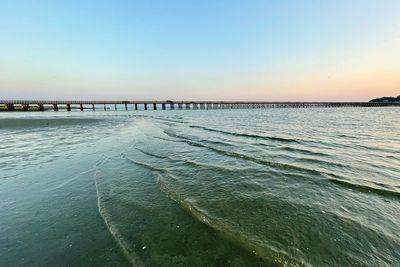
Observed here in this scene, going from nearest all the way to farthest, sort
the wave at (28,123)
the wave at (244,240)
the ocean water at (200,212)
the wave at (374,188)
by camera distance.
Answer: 1. the wave at (244,240)
2. the ocean water at (200,212)
3. the wave at (374,188)
4. the wave at (28,123)

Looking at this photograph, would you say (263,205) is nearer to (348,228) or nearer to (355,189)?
(348,228)

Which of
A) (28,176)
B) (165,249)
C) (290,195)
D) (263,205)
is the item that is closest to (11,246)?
(165,249)

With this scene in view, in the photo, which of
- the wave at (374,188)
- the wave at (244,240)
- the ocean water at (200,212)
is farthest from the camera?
the wave at (374,188)

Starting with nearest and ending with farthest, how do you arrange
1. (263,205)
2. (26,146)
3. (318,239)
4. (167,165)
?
1. (318,239)
2. (263,205)
3. (167,165)
4. (26,146)

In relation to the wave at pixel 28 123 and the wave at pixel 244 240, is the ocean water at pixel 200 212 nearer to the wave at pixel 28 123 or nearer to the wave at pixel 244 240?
the wave at pixel 244 240

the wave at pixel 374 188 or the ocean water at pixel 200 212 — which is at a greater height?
the ocean water at pixel 200 212

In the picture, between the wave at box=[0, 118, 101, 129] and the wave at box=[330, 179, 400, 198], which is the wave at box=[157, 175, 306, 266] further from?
the wave at box=[0, 118, 101, 129]

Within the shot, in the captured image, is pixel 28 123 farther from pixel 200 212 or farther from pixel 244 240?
pixel 244 240

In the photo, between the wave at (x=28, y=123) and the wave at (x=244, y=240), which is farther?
the wave at (x=28, y=123)

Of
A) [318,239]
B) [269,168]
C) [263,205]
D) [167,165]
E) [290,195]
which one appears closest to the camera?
[318,239]

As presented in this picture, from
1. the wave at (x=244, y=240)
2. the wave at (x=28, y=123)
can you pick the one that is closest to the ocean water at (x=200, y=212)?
the wave at (x=244, y=240)

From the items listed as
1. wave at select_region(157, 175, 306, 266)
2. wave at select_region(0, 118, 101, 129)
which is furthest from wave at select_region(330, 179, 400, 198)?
wave at select_region(0, 118, 101, 129)

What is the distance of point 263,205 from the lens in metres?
6.34

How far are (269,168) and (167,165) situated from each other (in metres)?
4.99
